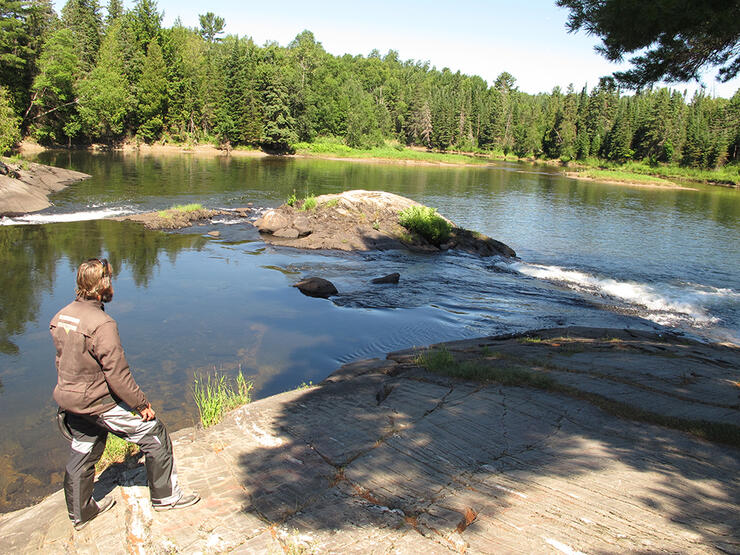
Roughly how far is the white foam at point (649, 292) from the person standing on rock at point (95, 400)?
1527cm

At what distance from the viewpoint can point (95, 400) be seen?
440 cm

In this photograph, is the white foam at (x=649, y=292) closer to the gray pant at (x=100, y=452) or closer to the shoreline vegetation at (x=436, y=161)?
the gray pant at (x=100, y=452)

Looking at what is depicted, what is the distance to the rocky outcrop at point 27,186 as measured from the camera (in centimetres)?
2627

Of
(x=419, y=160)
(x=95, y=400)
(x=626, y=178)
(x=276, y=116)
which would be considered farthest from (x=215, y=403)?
(x=419, y=160)

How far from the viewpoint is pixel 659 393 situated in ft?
23.2

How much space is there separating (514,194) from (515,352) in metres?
44.7

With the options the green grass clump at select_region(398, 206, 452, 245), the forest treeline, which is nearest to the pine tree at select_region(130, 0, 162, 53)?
the forest treeline

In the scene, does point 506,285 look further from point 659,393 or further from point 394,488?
point 394,488

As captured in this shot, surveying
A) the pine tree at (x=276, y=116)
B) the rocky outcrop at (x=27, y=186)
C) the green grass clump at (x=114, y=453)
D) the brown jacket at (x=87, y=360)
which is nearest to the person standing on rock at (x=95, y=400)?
the brown jacket at (x=87, y=360)

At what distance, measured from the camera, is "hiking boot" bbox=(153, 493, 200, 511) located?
186 inches

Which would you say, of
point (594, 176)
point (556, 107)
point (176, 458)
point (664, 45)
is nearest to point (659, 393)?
point (176, 458)

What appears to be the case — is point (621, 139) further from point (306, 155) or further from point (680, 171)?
point (306, 155)

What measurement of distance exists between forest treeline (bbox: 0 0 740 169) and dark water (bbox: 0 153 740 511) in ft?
60.4

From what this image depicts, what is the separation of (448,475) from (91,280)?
3.78 metres
